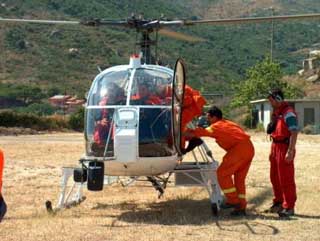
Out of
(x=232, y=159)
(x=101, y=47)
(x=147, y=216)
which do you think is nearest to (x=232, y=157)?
(x=232, y=159)

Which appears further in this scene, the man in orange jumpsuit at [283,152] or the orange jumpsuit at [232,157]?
the orange jumpsuit at [232,157]

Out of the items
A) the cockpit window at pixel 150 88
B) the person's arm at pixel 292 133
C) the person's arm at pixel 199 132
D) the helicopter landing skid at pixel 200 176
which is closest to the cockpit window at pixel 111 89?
the cockpit window at pixel 150 88

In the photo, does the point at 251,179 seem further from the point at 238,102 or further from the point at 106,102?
the point at 238,102

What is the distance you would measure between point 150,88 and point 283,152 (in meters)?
2.11

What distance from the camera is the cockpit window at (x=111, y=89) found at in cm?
906

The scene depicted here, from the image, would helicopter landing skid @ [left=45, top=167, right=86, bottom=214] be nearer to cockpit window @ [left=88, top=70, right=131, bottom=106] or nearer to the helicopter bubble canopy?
the helicopter bubble canopy

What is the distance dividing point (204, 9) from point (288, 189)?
463ft

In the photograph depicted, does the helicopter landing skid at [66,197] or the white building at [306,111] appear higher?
the white building at [306,111]

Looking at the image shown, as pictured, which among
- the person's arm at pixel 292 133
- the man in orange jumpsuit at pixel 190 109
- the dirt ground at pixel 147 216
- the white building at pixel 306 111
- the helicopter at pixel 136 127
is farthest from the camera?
the white building at pixel 306 111

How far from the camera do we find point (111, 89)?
9195mm

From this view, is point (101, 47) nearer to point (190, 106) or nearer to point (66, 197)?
point (66, 197)

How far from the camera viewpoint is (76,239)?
7.25 m

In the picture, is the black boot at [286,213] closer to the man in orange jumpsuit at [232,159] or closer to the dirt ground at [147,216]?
the dirt ground at [147,216]

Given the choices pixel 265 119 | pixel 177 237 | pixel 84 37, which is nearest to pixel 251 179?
pixel 177 237
